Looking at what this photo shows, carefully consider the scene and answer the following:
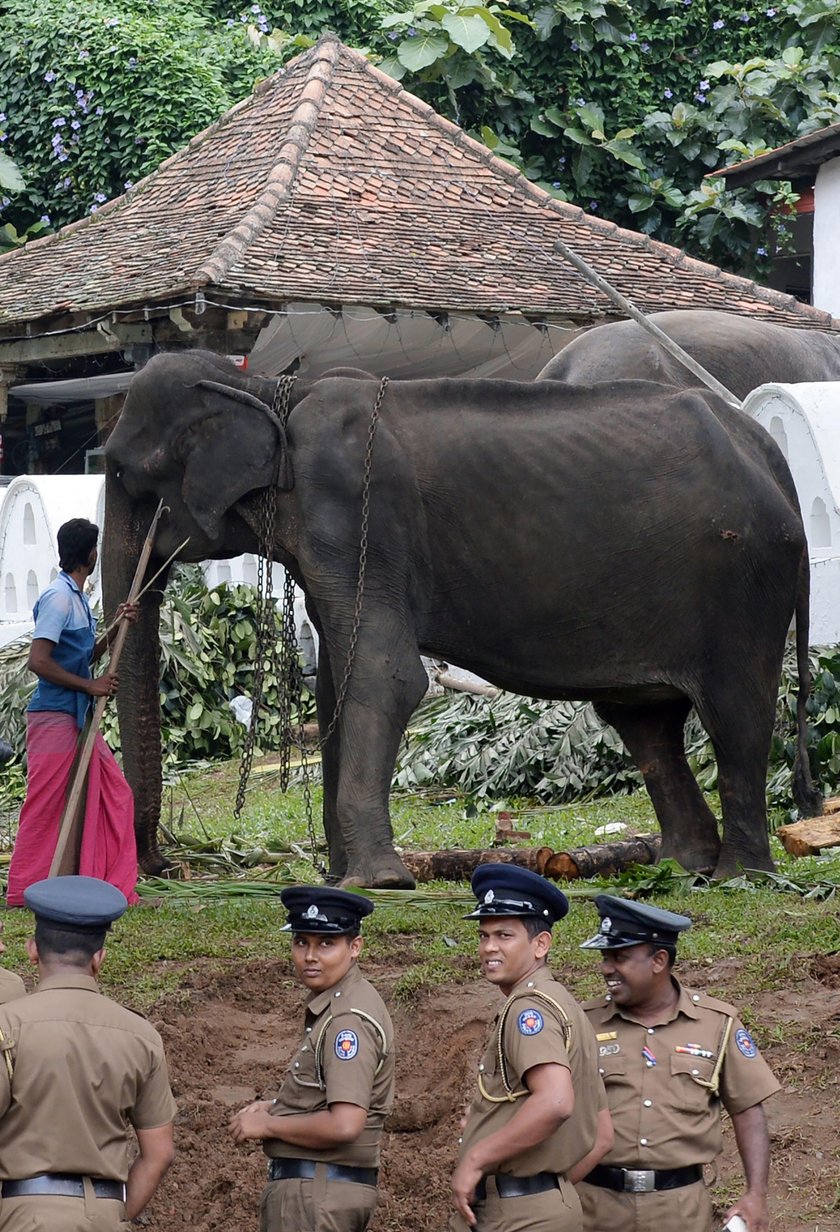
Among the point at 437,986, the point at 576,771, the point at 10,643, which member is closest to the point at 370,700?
the point at 437,986

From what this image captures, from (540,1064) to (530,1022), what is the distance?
0.33 ft

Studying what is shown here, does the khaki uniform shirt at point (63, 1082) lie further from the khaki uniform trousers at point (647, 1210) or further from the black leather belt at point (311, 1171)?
the khaki uniform trousers at point (647, 1210)

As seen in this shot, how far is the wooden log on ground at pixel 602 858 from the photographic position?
879 centimetres

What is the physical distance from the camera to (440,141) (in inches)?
765

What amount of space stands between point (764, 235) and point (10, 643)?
11.4 metres

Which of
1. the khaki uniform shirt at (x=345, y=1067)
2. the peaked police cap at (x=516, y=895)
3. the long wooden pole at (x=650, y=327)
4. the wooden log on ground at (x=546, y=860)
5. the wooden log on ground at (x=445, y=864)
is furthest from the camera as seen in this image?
the long wooden pole at (x=650, y=327)

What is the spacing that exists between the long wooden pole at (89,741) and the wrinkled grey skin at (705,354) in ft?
11.1

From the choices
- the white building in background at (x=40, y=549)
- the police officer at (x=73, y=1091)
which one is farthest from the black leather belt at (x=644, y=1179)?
the white building in background at (x=40, y=549)

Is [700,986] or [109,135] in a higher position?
[109,135]

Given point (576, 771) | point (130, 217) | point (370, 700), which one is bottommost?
point (576, 771)

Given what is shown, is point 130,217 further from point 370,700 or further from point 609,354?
point 370,700

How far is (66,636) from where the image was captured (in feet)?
27.4

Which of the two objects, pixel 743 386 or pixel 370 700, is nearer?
pixel 370 700

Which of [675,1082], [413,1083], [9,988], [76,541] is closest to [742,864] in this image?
[413,1083]
